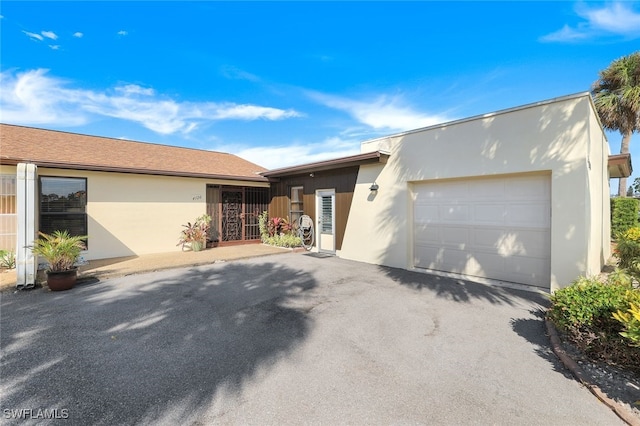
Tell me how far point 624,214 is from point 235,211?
18503mm

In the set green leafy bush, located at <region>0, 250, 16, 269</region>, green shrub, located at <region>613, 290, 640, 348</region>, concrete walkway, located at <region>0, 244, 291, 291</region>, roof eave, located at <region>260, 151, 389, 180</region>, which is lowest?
concrete walkway, located at <region>0, 244, 291, 291</region>

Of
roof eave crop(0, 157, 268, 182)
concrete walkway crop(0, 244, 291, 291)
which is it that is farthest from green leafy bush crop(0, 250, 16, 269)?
roof eave crop(0, 157, 268, 182)

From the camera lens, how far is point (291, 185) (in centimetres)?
1217

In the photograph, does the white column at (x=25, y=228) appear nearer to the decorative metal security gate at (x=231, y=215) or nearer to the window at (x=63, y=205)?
the window at (x=63, y=205)

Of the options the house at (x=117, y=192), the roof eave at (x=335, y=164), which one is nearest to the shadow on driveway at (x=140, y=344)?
the house at (x=117, y=192)

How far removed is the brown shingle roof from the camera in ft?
27.8

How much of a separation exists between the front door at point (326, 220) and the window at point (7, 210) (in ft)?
30.1

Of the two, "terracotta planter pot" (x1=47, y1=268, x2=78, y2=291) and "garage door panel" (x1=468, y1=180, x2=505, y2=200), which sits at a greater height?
"garage door panel" (x1=468, y1=180, x2=505, y2=200)

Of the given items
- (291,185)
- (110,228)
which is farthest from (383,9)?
(110,228)

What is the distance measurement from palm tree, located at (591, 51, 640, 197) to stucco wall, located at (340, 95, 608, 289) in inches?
340

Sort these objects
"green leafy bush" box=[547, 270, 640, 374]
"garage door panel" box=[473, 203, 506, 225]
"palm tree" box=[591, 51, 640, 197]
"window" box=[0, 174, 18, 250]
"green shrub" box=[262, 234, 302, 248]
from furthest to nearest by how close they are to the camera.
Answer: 1. "palm tree" box=[591, 51, 640, 197]
2. "green shrub" box=[262, 234, 302, 248]
3. "window" box=[0, 174, 18, 250]
4. "garage door panel" box=[473, 203, 506, 225]
5. "green leafy bush" box=[547, 270, 640, 374]

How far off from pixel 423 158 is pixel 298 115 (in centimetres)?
975

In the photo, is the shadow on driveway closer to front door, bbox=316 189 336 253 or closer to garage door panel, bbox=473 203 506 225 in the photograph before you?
front door, bbox=316 189 336 253

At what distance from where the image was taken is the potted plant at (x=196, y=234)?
1078 cm
